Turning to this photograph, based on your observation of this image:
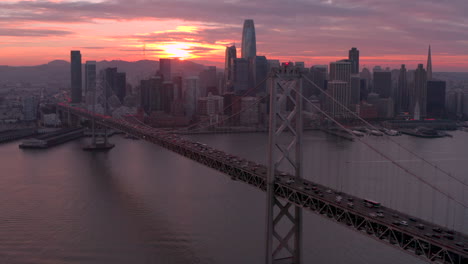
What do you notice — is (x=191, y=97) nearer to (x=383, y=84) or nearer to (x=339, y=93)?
(x=339, y=93)

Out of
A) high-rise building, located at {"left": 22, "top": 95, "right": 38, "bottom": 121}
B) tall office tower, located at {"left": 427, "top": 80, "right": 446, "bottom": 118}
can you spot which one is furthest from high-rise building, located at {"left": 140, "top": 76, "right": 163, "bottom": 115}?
tall office tower, located at {"left": 427, "top": 80, "right": 446, "bottom": 118}

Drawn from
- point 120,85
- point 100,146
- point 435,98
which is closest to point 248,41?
point 120,85

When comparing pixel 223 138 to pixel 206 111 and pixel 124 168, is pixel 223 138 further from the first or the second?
pixel 206 111

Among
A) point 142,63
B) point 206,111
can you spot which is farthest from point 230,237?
point 142,63

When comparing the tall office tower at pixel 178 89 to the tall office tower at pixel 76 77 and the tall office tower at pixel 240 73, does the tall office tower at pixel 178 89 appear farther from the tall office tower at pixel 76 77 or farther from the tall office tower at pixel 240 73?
the tall office tower at pixel 76 77

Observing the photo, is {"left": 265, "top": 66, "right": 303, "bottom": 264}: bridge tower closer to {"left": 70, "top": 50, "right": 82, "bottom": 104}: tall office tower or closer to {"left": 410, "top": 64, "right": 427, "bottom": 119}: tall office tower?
{"left": 410, "top": 64, "right": 427, "bottom": 119}: tall office tower
